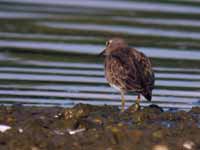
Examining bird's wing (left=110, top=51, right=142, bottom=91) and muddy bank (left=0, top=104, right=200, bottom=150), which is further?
bird's wing (left=110, top=51, right=142, bottom=91)

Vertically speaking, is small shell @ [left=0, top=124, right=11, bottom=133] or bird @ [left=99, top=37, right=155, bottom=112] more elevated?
bird @ [left=99, top=37, right=155, bottom=112]

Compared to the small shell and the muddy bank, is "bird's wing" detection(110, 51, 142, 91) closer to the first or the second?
the muddy bank

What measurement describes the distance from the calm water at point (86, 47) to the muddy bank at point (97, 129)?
1.47 metres

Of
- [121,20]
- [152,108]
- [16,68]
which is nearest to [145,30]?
[121,20]

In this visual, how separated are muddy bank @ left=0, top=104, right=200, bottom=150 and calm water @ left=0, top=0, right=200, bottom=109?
1465mm

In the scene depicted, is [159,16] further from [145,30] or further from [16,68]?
[16,68]

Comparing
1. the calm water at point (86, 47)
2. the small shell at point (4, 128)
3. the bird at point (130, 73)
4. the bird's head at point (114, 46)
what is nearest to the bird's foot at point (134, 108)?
the bird at point (130, 73)

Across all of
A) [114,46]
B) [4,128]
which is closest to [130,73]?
[114,46]

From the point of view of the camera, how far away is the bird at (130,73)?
11895mm

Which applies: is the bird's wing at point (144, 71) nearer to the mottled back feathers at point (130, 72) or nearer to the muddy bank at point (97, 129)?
the mottled back feathers at point (130, 72)

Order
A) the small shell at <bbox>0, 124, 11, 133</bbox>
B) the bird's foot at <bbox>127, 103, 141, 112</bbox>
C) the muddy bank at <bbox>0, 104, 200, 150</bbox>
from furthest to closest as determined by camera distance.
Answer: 1. the bird's foot at <bbox>127, 103, 141, 112</bbox>
2. the small shell at <bbox>0, 124, 11, 133</bbox>
3. the muddy bank at <bbox>0, 104, 200, 150</bbox>

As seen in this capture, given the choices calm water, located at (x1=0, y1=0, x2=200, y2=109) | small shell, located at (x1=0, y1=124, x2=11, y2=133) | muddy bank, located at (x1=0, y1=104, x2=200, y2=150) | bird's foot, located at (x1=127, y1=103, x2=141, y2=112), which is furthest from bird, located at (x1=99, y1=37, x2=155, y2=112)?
small shell, located at (x1=0, y1=124, x2=11, y2=133)

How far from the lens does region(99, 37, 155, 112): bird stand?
1190 centimetres

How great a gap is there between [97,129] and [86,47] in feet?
21.3
